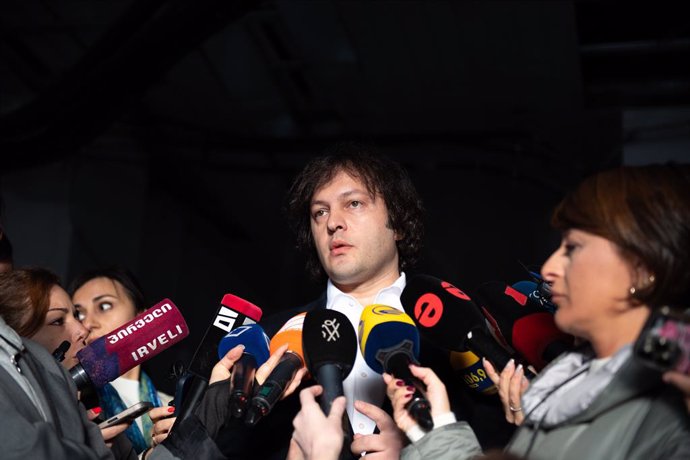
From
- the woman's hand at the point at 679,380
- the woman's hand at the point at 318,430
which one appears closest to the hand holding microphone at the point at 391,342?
the woman's hand at the point at 318,430

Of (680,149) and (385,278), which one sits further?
(680,149)

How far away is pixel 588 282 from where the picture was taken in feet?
4.28

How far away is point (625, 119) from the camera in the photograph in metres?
6.05

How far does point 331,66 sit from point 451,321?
4.58 m

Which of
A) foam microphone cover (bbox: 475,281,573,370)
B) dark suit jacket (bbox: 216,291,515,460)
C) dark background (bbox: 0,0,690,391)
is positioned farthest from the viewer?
dark background (bbox: 0,0,690,391)

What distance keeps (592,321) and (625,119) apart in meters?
5.07

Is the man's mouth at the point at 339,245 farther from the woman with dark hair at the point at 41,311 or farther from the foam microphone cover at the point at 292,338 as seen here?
the woman with dark hair at the point at 41,311

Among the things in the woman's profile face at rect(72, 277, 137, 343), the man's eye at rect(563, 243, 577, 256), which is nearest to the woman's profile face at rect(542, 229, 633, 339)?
the man's eye at rect(563, 243, 577, 256)

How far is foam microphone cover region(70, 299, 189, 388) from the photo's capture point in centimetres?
207

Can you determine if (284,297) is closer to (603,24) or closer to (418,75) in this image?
(418,75)

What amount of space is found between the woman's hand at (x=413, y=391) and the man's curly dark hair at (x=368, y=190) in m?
0.70

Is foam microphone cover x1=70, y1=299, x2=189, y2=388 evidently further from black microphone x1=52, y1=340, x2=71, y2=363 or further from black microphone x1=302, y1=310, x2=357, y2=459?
black microphone x1=302, y1=310, x2=357, y2=459

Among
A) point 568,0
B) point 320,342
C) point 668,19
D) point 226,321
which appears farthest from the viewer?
point 668,19

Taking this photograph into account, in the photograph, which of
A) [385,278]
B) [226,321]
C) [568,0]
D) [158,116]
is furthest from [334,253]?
[158,116]
